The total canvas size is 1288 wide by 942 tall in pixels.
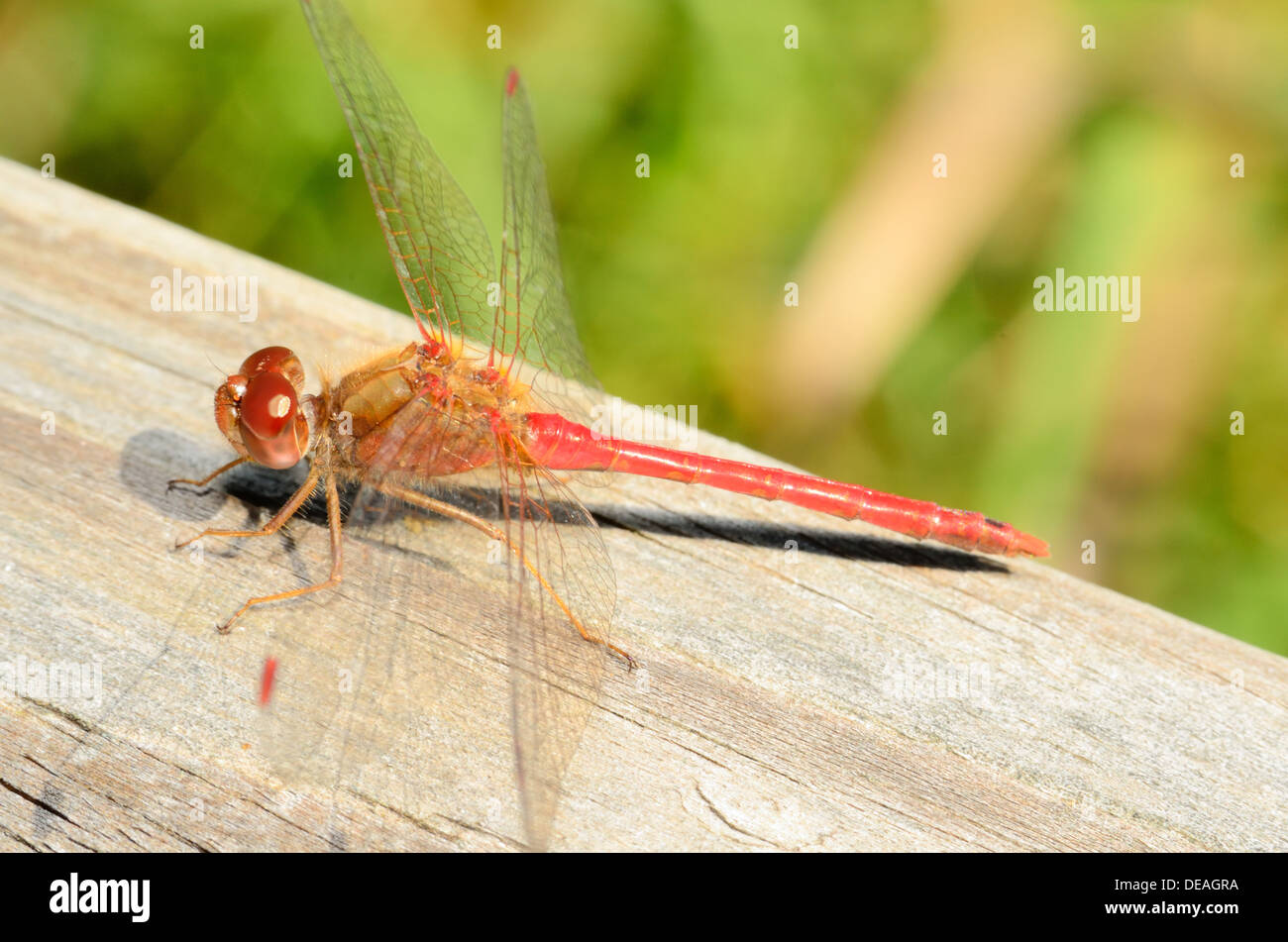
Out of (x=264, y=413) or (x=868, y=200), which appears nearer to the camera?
(x=264, y=413)

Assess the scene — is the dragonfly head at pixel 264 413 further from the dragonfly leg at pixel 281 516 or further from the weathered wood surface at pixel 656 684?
the weathered wood surface at pixel 656 684

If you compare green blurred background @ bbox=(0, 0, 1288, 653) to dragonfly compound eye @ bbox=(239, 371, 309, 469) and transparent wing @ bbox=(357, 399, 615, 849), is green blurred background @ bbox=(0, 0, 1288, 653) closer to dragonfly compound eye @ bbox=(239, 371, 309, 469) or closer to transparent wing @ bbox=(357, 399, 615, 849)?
transparent wing @ bbox=(357, 399, 615, 849)

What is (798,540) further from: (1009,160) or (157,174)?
(157,174)

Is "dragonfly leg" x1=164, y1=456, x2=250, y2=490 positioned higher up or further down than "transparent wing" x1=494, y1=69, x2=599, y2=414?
further down

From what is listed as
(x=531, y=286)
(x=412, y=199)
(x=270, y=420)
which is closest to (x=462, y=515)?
(x=270, y=420)

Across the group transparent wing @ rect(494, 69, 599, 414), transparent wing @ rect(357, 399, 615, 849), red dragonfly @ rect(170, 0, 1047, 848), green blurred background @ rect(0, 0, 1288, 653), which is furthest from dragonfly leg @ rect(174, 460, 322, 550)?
green blurred background @ rect(0, 0, 1288, 653)

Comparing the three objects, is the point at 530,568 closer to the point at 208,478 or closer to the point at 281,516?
the point at 281,516

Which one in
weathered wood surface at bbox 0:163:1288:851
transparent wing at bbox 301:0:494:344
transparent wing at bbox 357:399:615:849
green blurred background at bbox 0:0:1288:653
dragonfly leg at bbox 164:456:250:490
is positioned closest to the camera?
weathered wood surface at bbox 0:163:1288:851

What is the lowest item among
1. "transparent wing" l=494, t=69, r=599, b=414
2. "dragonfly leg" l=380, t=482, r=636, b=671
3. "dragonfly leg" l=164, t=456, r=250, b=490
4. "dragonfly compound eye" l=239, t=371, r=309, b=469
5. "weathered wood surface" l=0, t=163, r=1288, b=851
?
"weathered wood surface" l=0, t=163, r=1288, b=851
